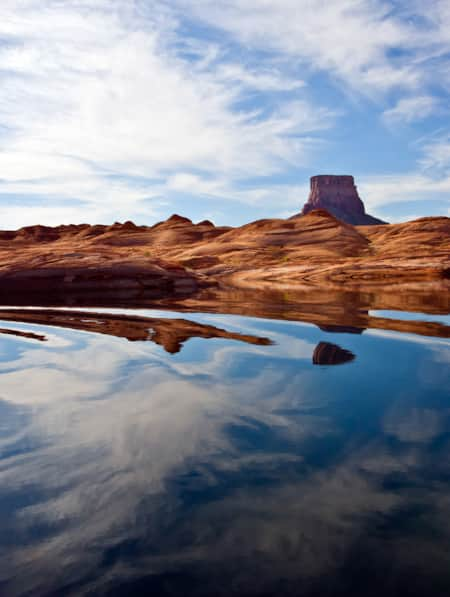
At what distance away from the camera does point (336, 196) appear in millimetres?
158750

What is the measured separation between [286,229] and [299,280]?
93.9ft

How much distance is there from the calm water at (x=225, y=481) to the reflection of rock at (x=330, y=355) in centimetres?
31

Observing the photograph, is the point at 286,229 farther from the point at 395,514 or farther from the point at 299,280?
the point at 395,514

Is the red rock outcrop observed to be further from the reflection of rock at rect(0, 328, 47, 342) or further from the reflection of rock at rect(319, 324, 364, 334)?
the reflection of rock at rect(319, 324, 364, 334)

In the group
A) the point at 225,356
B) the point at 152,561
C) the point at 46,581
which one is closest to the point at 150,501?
the point at 152,561

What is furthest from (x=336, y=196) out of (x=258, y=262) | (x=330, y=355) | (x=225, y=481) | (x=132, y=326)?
(x=225, y=481)

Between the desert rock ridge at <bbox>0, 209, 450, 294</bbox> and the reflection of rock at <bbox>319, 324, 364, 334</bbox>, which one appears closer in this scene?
the reflection of rock at <bbox>319, 324, 364, 334</bbox>

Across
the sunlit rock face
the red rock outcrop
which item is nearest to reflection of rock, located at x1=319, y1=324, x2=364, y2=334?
the red rock outcrop

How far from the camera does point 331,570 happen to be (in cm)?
145

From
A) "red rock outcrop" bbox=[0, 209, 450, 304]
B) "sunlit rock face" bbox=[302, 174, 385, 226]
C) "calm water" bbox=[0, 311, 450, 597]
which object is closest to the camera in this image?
"calm water" bbox=[0, 311, 450, 597]

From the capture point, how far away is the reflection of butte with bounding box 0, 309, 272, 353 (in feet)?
17.0

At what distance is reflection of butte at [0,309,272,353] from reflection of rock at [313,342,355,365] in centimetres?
63

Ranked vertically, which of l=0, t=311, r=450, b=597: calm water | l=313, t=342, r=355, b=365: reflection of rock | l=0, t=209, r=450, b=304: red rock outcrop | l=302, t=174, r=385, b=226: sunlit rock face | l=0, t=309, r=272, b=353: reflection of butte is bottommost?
l=0, t=311, r=450, b=597: calm water

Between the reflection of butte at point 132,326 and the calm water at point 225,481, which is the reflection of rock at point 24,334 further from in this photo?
the calm water at point 225,481
